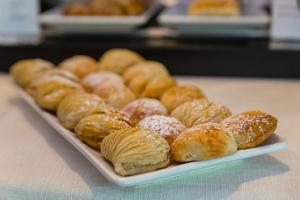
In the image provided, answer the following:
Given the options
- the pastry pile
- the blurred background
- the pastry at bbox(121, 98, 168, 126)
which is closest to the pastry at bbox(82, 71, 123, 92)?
the pastry pile

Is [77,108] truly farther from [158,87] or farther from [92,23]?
[92,23]

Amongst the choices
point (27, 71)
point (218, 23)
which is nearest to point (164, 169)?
point (27, 71)

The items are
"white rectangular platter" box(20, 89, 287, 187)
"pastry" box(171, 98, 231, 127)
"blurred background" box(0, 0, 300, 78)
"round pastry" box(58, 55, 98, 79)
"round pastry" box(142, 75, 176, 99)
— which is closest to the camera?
"white rectangular platter" box(20, 89, 287, 187)

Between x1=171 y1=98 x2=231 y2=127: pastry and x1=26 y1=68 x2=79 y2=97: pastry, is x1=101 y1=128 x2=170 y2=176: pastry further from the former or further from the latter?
x1=26 y1=68 x2=79 y2=97: pastry

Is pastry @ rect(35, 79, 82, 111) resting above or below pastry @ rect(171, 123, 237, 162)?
below

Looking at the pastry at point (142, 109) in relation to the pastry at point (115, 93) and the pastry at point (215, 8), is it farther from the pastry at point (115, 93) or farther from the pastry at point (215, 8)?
the pastry at point (215, 8)

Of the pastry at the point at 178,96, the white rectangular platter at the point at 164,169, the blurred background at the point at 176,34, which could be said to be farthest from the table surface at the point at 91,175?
the blurred background at the point at 176,34
